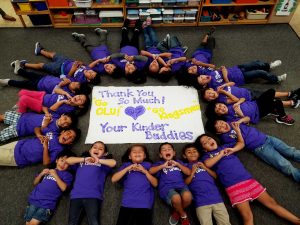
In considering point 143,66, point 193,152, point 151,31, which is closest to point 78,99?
point 143,66

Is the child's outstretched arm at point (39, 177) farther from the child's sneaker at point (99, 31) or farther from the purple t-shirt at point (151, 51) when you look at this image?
the child's sneaker at point (99, 31)

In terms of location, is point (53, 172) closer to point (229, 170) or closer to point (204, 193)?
point (204, 193)

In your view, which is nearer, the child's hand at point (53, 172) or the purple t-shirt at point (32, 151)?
the child's hand at point (53, 172)

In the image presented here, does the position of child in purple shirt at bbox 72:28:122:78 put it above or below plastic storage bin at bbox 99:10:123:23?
below

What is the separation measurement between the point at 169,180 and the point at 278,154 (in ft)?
3.16

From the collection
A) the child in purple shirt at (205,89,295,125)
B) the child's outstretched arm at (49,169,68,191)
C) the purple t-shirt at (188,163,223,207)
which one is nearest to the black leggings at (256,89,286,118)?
the child in purple shirt at (205,89,295,125)

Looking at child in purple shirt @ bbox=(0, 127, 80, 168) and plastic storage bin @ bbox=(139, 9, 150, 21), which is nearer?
child in purple shirt @ bbox=(0, 127, 80, 168)

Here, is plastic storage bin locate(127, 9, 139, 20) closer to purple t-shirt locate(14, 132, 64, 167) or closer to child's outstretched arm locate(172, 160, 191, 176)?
purple t-shirt locate(14, 132, 64, 167)

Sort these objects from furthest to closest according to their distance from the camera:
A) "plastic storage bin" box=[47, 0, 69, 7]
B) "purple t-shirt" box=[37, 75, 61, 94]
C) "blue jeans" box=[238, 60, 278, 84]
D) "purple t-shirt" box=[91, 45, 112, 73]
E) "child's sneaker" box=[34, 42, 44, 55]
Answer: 1. "plastic storage bin" box=[47, 0, 69, 7]
2. "child's sneaker" box=[34, 42, 44, 55]
3. "purple t-shirt" box=[91, 45, 112, 73]
4. "blue jeans" box=[238, 60, 278, 84]
5. "purple t-shirt" box=[37, 75, 61, 94]

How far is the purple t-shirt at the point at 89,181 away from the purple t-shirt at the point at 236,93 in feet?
4.16

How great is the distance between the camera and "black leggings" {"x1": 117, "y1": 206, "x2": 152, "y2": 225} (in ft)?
5.52

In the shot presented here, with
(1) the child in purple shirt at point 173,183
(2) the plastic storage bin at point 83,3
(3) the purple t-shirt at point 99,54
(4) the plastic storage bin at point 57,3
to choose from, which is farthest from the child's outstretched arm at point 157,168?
(4) the plastic storage bin at point 57,3

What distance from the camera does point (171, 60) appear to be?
2.59 metres

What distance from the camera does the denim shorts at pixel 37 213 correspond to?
168cm
